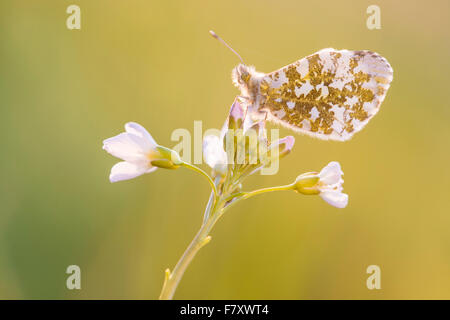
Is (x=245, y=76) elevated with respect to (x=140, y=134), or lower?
elevated

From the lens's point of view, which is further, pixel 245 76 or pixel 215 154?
pixel 245 76

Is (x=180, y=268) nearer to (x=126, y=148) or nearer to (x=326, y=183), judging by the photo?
(x=126, y=148)

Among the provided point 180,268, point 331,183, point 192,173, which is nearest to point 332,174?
point 331,183

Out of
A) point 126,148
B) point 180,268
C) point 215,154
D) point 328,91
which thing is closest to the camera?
point 180,268

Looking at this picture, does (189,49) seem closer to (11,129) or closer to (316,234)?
(11,129)

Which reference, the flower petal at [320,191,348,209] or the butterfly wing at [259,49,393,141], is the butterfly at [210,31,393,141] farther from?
the flower petal at [320,191,348,209]

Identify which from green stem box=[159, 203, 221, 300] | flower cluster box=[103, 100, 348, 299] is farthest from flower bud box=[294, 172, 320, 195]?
green stem box=[159, 203, 221, 300]

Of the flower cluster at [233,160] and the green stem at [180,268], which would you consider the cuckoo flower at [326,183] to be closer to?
the flower cluster at [233,160]

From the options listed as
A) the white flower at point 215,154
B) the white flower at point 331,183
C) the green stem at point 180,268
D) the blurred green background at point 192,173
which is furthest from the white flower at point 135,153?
the blurred green background at point 192,173

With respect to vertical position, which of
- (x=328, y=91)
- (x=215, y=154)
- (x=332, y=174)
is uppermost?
(x=328, y=91)
